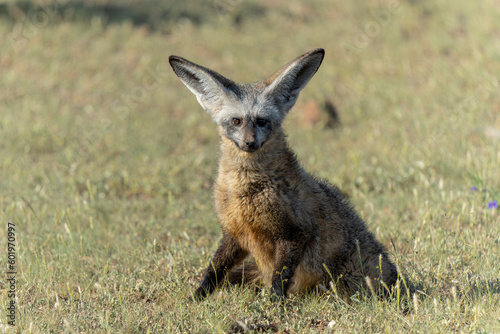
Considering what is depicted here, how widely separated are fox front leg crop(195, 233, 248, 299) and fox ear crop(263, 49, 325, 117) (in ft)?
3.48

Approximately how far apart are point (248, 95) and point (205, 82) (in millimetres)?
327

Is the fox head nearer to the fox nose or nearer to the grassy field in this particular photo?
the fox nose

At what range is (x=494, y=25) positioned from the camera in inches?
377

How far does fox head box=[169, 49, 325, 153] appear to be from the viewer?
3.89 meters

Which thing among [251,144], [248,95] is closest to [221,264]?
[251,144]

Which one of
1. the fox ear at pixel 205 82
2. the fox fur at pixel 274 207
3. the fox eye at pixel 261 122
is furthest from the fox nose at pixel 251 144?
the fox ear at pixel 205 82

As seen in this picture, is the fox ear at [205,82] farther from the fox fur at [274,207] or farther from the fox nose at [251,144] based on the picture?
the fox nose at [251,144]

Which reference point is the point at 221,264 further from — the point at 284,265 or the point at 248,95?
the point at 248,95

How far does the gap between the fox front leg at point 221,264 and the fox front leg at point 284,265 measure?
1.17ft

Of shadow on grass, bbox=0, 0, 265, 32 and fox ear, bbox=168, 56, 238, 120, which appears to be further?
shadow on grass, bbox=0, 0, 265, 32

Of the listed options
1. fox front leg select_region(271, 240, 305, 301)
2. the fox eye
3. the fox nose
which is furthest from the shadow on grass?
fox front leg select_region(271, 240, 305, 301)

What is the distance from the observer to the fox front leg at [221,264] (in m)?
3.92

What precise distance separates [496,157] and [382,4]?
6291mm

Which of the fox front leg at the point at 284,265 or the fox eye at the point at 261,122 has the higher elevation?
the fox eye at the point at 261,122
